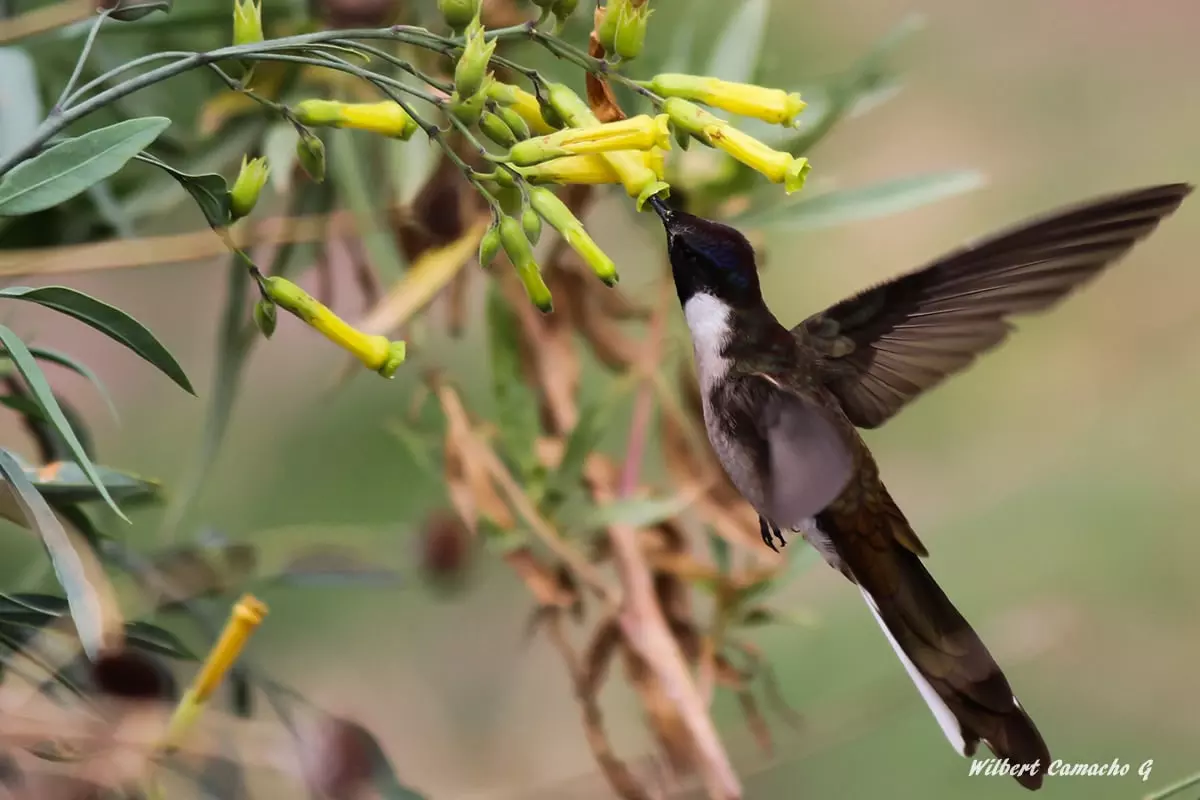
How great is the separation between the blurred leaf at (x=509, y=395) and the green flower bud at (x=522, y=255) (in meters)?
0.39

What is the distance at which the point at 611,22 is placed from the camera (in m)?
0.56

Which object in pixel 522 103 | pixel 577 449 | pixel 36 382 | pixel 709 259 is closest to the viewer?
pixel 36 382

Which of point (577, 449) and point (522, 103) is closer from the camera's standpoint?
point (522, 103)

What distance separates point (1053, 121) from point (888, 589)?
1930 millimetres

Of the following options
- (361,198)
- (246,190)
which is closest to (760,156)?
(246,190)

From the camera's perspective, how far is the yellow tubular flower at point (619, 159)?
0.58 metres

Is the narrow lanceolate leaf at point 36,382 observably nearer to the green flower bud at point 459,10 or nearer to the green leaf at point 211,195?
the green leaf at point 211,195

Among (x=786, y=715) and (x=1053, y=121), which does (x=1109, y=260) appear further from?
(x=1053, y=121)

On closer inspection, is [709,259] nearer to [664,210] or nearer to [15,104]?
[664,210]

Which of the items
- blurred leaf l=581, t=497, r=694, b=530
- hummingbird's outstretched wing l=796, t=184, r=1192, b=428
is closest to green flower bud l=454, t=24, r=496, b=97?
hummingbird's outstretched wing l=796, t=184, r=1192, b=428

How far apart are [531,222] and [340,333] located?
116 mm

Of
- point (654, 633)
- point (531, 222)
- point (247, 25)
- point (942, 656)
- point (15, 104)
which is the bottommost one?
point (942, 656)

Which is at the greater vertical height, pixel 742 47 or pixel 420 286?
pixel 742 47

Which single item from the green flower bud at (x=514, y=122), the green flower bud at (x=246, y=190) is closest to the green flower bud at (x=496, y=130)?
the green flower bud at (x=514, y=122)
